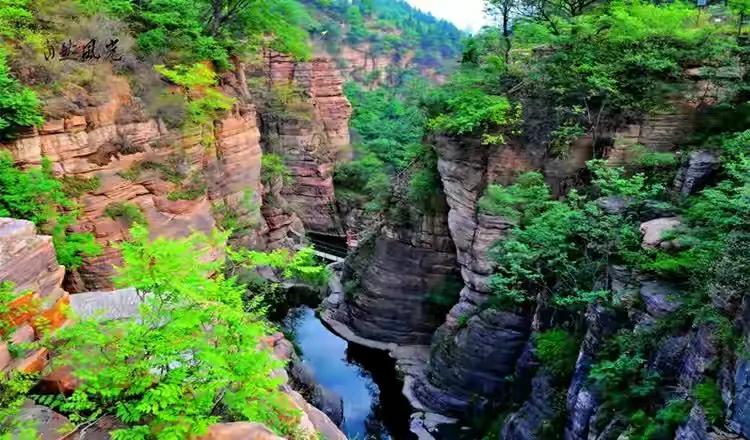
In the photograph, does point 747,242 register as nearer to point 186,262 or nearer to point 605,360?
point 605,360

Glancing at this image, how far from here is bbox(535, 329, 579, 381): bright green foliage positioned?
53.3ft

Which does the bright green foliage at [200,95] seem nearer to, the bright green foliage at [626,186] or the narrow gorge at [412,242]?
the narrow gorge at [412,242]

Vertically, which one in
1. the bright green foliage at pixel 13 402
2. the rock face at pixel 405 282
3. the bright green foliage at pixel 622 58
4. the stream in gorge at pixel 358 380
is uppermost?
the bright green foliage at pixel 622 58

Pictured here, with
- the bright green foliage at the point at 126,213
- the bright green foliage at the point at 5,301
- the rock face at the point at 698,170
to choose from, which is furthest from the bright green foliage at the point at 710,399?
the bright green foliage at the point at 126,213

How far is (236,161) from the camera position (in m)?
23.5

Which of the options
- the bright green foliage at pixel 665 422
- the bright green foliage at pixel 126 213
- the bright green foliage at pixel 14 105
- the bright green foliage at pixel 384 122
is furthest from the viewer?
the bright green foliage at pixel 384 122

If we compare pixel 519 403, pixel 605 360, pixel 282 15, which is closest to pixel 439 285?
pixel 519 403

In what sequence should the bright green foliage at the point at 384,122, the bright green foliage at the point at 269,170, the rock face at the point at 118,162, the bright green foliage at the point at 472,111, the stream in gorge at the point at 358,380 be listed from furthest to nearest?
the bright green foliage at the point at 384,122, the bright green foliage at the point at 269,170, the stream in gorge at the point at 358,380, the bright green foliage at the point at 472,111, the rock face at the point at 118,162

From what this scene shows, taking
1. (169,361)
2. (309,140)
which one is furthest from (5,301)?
Result: (309,140)

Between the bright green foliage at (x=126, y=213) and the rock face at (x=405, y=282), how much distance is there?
12016 mm

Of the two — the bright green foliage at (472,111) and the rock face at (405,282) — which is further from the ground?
the bright green foliage at (472,111)

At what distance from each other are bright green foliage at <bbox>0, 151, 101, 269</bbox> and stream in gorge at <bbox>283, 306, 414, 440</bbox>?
39.3ft

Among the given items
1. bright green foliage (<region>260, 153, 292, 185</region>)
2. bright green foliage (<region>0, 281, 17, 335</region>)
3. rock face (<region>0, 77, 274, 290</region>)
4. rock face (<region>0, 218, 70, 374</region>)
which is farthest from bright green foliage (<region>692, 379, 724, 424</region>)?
bright green foliage (<region>260, 153, 292, 185</region>)

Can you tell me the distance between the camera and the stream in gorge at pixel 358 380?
23.1 metres
